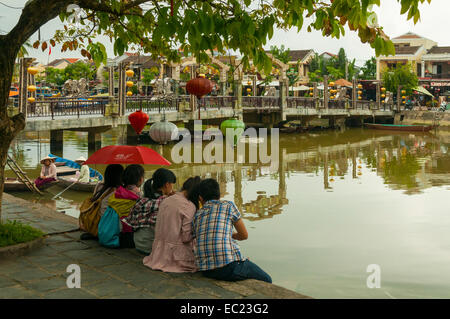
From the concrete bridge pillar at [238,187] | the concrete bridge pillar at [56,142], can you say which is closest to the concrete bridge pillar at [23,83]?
the concrete bridge pillar at [56,142]

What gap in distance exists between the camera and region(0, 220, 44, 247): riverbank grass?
5.29 metres

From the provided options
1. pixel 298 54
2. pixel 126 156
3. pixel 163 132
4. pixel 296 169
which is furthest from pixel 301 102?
pixel 126 156

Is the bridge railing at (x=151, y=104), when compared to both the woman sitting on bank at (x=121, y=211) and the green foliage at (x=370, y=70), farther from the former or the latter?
the green foliage at (x=370, y=70)

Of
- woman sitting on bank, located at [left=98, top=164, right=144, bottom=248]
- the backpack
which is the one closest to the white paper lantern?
the backpack

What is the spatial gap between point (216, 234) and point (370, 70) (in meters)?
49.9

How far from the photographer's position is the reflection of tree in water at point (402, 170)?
1661 cm

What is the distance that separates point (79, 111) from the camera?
19.1 metres

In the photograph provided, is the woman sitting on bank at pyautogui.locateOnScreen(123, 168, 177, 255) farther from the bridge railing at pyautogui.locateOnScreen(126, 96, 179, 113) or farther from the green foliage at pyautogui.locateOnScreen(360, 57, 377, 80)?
the green foliage at pyautogui.locateOnScreen(360, 57, 377, 80)

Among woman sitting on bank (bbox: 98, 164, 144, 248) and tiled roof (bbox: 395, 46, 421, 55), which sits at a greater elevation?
tiled roof (bbox: 395, 46, 421, 55)

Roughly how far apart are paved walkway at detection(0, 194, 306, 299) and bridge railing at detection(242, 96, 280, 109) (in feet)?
71.0

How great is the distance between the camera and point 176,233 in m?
4.68

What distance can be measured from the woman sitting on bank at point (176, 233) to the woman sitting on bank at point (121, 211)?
2.76 feet

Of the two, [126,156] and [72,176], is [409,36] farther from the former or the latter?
[126,156]

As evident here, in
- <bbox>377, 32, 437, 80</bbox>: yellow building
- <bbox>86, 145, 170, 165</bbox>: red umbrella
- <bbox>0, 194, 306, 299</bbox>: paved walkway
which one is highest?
<bbox>377, 32, 437, 80</bbox>: yellow building
